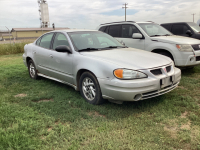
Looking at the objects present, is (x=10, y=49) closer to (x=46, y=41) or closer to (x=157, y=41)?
(x=46, y=41)

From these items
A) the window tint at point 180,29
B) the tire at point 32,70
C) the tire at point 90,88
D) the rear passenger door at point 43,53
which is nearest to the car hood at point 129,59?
the tire at point 90,88

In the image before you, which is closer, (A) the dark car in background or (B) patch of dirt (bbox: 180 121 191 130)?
(B) patch of dirt (bbox: 180 121 191 130)

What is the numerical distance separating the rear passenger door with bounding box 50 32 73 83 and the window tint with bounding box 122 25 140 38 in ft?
9.91

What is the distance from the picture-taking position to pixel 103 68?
3.49m

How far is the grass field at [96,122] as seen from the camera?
8.48 feet

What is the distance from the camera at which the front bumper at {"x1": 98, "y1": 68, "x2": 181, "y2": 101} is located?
3.25 meters

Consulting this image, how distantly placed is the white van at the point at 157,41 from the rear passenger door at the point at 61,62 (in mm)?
2824

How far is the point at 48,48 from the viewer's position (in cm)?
506

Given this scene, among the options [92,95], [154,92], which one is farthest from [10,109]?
[154,92]

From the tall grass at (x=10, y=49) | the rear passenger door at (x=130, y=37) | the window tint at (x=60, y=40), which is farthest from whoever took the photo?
the tall grass at (x=10, y=49)

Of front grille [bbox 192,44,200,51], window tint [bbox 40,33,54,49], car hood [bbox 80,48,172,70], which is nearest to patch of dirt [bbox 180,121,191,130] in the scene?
car hood [bbox 80,48,172,70]

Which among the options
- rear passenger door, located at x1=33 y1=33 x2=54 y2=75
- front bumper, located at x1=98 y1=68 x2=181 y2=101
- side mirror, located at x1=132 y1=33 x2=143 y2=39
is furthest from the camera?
side mirror, located at x1=132 y1=33 x2=143 y2=39

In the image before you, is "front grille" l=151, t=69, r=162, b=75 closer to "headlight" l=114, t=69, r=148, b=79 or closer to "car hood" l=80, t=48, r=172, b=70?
"car hood" l=80, t=48, r=172, b=70

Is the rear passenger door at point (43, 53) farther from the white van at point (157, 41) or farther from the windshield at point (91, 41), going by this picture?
the white van at point (157, 41)
